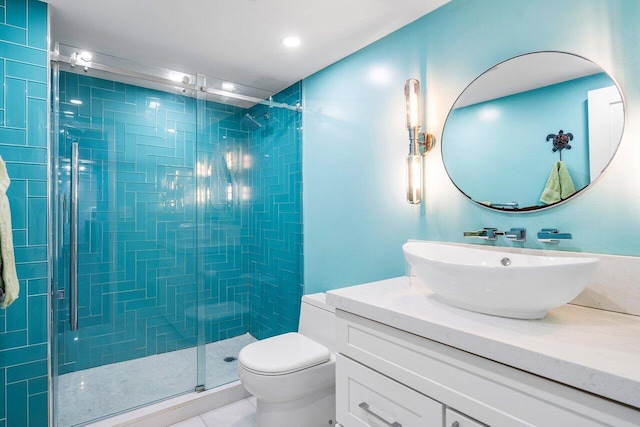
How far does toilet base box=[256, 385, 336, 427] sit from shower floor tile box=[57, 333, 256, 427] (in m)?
0.67

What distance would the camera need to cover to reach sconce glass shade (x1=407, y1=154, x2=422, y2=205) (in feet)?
5.59

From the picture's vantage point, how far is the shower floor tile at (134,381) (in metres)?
2.01

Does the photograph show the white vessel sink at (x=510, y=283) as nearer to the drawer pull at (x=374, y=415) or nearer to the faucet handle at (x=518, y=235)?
the faucet handle at (x=518, y=235)

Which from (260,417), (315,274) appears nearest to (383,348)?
(260,417)

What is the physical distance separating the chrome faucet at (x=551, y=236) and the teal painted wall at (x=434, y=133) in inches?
1.4

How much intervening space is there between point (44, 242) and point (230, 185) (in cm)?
122

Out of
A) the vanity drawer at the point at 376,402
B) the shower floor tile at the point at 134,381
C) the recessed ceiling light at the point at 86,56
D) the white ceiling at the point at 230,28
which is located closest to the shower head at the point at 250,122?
the white ceiling at the point at 230,28

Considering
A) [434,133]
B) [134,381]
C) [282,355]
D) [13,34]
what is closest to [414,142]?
[434,133]

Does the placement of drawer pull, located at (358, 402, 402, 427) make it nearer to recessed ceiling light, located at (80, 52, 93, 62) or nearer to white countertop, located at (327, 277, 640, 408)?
white countertop, located at (327, 277, 640, 408)

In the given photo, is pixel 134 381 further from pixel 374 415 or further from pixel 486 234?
pixel 486 234

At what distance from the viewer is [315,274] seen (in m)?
2.51

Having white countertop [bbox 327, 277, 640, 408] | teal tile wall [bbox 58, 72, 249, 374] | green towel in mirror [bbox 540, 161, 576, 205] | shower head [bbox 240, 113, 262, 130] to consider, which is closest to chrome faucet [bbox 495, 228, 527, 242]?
green towel in mirror [bbox 540, 161, 576, 205]

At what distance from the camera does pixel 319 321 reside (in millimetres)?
2104

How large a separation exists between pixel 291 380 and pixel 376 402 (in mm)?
660
